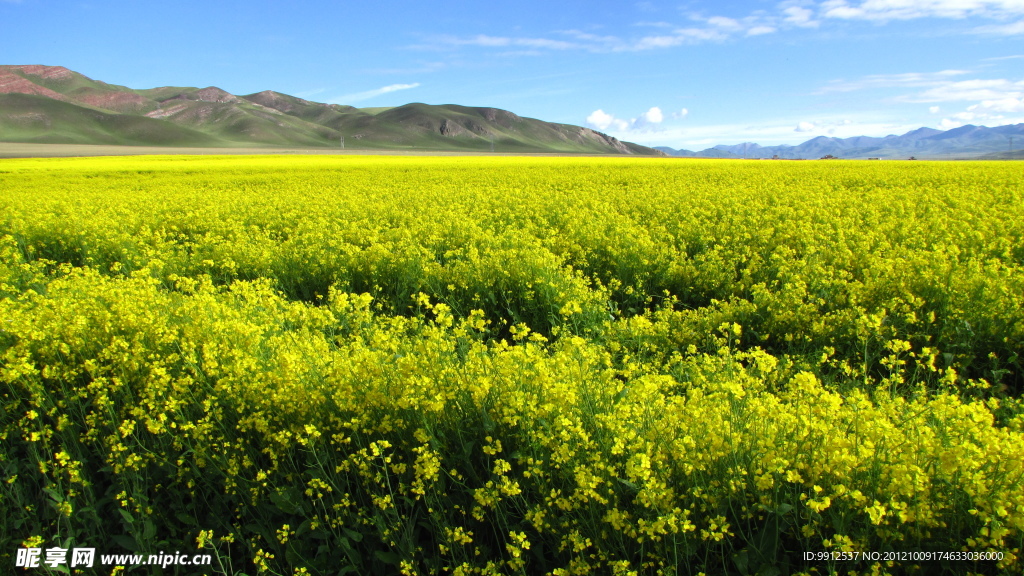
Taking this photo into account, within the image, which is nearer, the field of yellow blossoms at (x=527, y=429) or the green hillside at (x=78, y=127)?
the field of yellow blossoms at (x=527, y=429)

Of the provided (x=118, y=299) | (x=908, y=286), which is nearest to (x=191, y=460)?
(x=118, y=299)

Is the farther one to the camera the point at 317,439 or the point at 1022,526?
A: the point at 317,439

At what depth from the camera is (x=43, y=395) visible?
3717mm

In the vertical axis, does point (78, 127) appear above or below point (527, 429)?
above

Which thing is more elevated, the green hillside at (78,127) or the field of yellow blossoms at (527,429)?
the green hillside at (78,127)

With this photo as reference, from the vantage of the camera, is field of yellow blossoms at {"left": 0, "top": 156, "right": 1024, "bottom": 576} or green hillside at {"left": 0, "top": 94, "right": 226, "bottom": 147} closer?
field of yellow blossoms at {"left": 0, "top": 156, "right": 1024, "bottom": 576}

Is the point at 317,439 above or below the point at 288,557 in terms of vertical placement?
above

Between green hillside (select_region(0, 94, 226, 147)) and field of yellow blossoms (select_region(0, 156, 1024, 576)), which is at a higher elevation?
green hillside (select_region(0, 94, 226, 147))

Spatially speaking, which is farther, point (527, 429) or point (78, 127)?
point (78, 127)

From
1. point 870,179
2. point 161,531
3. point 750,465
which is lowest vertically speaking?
point 161,531

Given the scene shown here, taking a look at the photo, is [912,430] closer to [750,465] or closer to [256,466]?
[750,465]

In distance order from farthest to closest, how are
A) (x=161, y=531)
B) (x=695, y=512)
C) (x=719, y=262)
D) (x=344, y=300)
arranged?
(x=719, y=262)
(x=344, y=300)
(x=161, y=531)
(x=695, y=512)

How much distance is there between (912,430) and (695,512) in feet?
3.83

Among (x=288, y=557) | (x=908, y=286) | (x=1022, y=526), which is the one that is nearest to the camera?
(x=1022, y=526)
